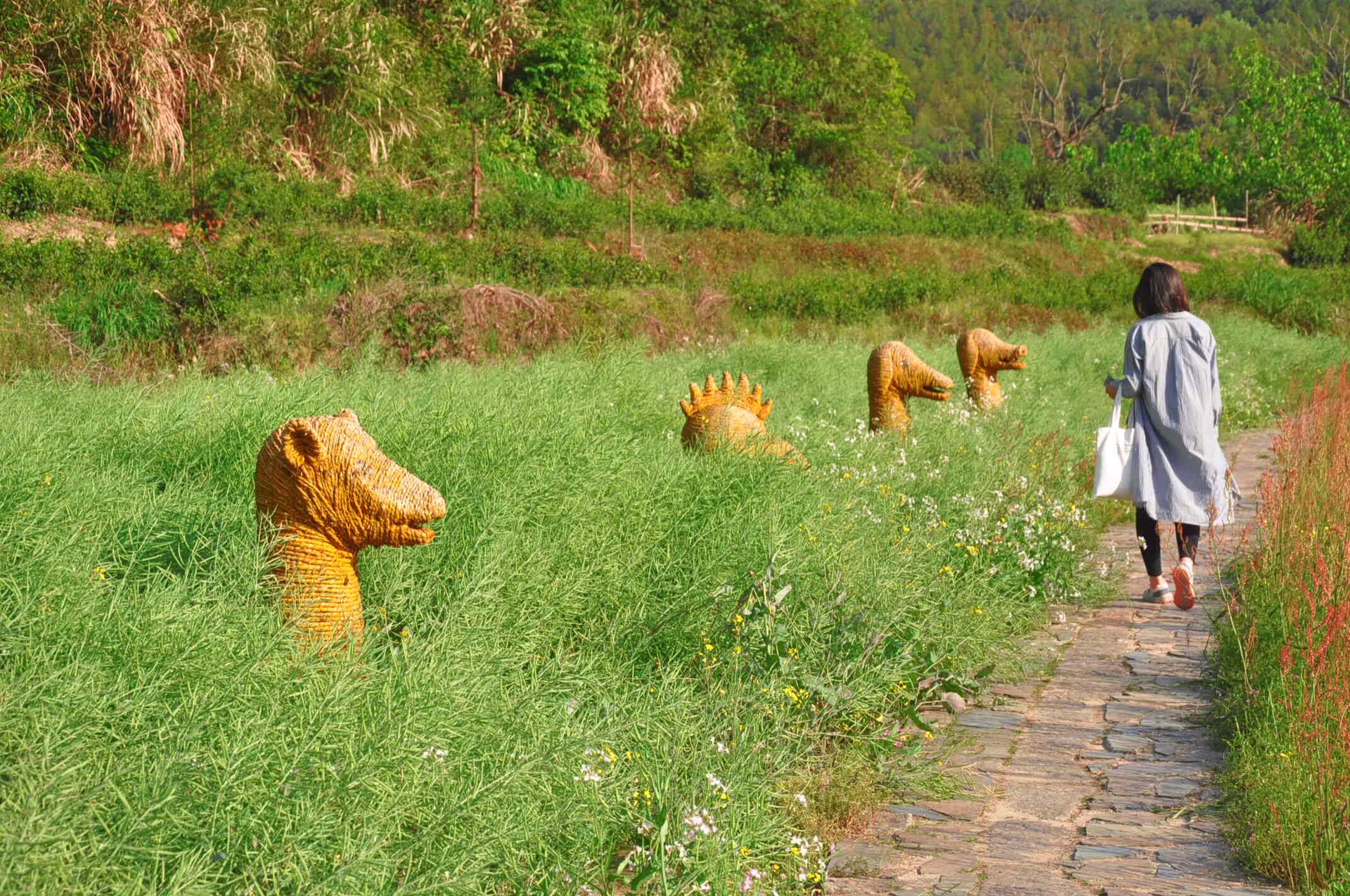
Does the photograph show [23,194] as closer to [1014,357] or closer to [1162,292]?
[1014,357]

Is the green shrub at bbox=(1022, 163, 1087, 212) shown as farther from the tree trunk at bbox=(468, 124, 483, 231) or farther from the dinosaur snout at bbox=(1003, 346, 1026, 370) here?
the dinosaur snout at bbox=(1003, 346, 1026, 370)

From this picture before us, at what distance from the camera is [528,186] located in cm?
2319

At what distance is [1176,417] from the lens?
608 centimetres

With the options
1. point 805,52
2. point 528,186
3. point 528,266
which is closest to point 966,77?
point 805,52

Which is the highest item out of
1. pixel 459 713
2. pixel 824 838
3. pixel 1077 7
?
pixel 1077 7

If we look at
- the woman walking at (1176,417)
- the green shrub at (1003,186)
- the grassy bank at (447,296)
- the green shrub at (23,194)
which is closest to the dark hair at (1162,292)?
the woman walking at (1176,417)

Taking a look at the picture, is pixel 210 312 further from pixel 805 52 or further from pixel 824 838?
pixel 805 52

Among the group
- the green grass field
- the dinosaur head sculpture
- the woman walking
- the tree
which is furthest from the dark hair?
the tree

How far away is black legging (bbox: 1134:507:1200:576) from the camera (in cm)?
623

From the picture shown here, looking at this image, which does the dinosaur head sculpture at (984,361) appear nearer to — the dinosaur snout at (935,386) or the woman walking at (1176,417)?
the dinosaur snout at (935,386)

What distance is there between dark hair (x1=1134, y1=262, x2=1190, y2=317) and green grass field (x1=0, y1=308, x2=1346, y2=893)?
1.24 metres

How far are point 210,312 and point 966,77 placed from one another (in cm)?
9667

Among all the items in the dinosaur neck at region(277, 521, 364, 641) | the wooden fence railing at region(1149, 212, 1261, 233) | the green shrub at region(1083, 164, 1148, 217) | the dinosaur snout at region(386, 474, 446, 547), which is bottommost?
the wooden fence railing at region(1149, 212, 1261, 233)

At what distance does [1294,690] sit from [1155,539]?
220 centimetres
